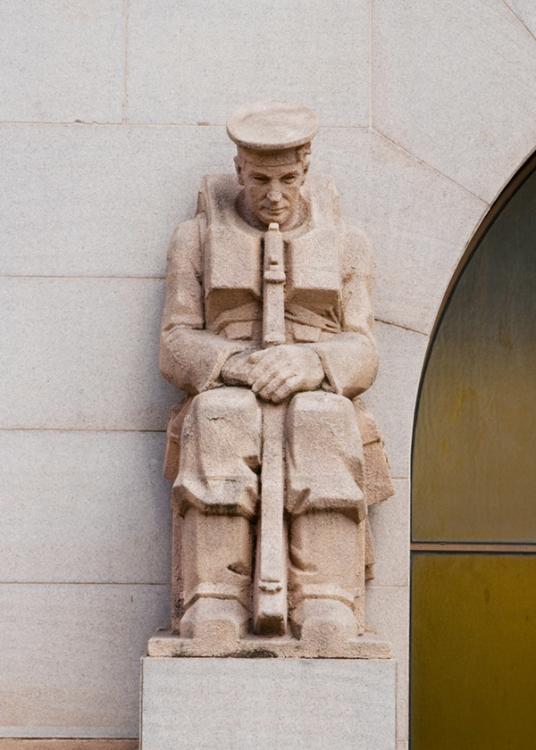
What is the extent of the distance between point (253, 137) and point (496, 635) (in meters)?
3.07

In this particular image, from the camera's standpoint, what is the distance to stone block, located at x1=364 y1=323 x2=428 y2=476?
926 centimetres

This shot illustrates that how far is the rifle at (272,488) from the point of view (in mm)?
7785

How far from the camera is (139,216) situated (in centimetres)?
941

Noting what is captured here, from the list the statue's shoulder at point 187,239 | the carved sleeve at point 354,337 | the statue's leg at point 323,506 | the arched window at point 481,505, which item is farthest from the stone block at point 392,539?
the statue's shoulder at point 187,239

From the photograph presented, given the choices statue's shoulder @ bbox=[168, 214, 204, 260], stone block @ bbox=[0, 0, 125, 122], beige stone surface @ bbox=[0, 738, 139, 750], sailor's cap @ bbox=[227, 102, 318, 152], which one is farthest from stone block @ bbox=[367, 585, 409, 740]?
stone block @ bbox=[0, 0, 125, 122]

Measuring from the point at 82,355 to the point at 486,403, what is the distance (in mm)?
2279

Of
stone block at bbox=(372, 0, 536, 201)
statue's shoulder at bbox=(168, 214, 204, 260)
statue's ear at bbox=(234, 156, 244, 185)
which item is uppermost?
stone block at bbox=(372, 0, 536, 201)

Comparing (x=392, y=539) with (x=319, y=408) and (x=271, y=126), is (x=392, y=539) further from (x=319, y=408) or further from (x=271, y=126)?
(x=271, y=126)

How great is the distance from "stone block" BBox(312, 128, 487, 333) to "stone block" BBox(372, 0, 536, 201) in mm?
124

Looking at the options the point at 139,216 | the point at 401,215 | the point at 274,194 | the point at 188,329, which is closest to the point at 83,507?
the point at 188,329

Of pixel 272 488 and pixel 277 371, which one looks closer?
pixel 272 488

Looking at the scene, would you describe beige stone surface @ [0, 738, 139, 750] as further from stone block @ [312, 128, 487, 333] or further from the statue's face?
the statue's face

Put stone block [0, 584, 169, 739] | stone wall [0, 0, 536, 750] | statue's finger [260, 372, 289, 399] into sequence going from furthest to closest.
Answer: stone wall [0, 0, 536, 750] < stone block [0, 584, 169, 739] < statue's finger [260, 372, 289, 399]

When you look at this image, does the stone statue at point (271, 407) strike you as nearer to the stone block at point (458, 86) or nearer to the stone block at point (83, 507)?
the stone block at point (83, 507)
